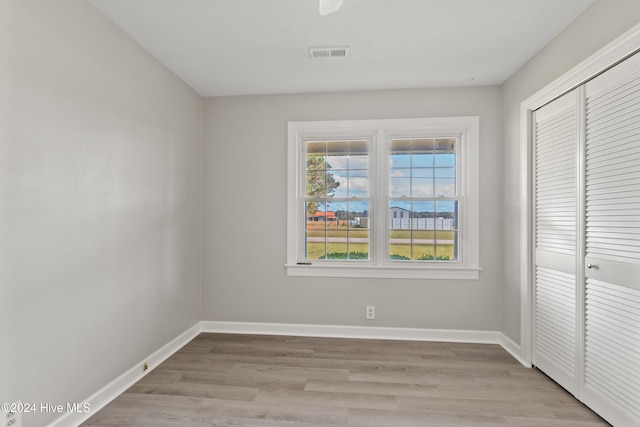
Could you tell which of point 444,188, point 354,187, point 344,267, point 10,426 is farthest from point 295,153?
point 10,426

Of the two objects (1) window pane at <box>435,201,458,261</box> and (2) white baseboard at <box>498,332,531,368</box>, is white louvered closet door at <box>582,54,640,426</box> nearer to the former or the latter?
(2) white baseboard at <box>498,332,531,368</box>

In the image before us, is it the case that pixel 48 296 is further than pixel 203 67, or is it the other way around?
pixel 203 67

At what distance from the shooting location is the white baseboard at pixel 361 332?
3.24 meters

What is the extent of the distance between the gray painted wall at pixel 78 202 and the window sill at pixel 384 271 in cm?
132

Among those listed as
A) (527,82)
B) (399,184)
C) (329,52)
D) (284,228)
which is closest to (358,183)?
(399,184)

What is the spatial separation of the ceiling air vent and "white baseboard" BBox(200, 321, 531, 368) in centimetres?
261

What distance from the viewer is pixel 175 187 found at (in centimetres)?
305

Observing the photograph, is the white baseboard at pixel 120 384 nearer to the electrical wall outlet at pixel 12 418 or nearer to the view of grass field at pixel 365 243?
the electrical wall outlet at pixel 12 418

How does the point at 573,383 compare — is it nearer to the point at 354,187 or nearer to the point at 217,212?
the point at 354,187

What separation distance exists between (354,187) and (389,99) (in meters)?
0.98

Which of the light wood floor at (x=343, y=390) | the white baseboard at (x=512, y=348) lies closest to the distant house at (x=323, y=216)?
the light wood floor at (x=343, y=390)

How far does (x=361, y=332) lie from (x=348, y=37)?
2760 mm

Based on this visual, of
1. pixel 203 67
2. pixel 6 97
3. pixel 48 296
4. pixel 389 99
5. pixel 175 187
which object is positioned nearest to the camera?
pixel 6 97

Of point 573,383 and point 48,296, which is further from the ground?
point 48,296
